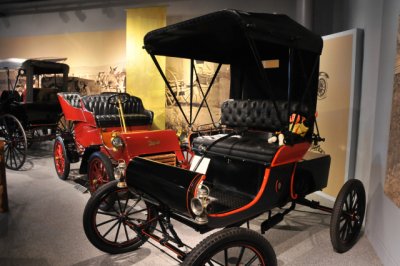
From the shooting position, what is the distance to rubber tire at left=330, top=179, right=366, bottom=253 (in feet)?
8.62

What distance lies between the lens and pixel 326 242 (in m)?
2.97

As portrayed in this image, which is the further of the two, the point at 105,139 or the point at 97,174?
the point at 105,139

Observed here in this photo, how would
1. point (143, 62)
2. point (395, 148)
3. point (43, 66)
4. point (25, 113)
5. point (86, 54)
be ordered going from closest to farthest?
point (395, 148) → point (25, 113) → point (43, 66) → point (143, 62) → point (86, 54)

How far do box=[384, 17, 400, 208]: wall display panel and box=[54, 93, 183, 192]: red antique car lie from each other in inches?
85.4

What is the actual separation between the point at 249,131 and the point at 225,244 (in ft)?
6.39

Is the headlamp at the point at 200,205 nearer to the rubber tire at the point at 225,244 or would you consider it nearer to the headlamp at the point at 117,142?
the rubber tire at the point at 225,244

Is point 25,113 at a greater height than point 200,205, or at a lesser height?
greater

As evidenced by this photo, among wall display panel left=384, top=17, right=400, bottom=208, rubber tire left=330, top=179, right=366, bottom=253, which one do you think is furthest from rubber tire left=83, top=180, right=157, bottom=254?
wall display panel left=384, top=17, right=400, bottom=208

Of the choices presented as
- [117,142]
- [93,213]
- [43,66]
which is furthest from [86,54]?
[93,213]

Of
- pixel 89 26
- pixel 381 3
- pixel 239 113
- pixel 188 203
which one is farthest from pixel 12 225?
pixel 89 26

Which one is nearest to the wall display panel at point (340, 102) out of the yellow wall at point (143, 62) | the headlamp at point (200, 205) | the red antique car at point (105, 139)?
the red antique car at point (105, 139)

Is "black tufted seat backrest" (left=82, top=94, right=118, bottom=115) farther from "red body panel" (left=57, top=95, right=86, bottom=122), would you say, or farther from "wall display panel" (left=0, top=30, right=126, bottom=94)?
"wall display panel" (left=0, top=30, right=126, bottom=94)

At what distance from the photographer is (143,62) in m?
6.71

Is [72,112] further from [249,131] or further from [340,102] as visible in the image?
[340,102]
